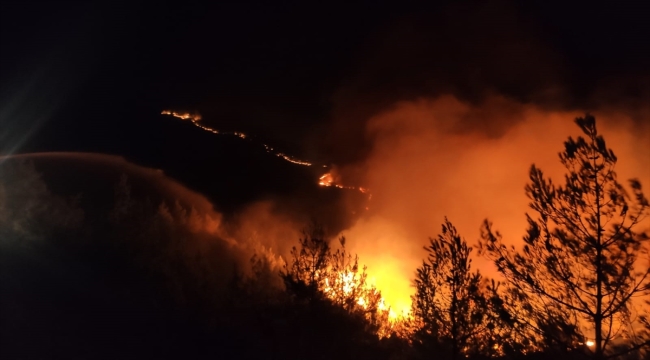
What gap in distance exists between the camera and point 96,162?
3078 centimetres

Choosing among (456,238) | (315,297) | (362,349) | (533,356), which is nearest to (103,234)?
(315,297)

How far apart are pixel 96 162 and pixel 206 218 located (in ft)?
22.4

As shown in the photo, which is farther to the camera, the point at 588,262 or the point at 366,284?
the point at 366,284

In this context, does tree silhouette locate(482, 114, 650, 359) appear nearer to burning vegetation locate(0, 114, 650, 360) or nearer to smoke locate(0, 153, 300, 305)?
burning vegetation locate(0, 114, 650, 360)

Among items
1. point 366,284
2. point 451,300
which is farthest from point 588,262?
point 366,284

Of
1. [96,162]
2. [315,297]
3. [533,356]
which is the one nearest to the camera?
[533,356]

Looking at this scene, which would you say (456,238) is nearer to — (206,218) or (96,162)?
(206,218)

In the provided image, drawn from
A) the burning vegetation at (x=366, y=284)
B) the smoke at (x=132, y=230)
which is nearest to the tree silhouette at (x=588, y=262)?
the burning vegetation at (x=366, y=284)

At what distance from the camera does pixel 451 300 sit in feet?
59.2

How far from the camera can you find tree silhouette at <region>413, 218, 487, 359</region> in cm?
1741

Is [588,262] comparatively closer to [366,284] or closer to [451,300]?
[451,300]

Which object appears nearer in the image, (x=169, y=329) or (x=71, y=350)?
(x=71, y=350)

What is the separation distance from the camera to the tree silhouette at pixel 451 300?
17.4 meters

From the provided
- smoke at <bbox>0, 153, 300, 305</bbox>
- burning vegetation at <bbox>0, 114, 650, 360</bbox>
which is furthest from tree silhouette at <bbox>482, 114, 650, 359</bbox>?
smoke at <bbox>0, 153, 300, 305</bbox>
